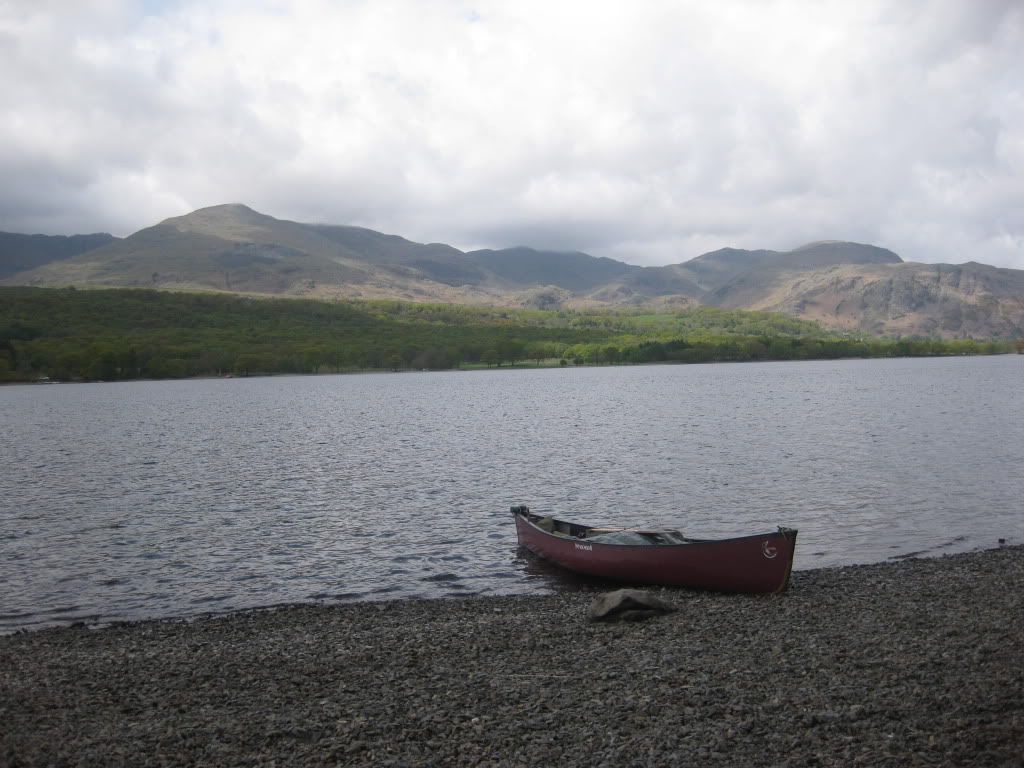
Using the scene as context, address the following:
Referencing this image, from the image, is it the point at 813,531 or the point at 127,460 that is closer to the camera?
the point at 813,531

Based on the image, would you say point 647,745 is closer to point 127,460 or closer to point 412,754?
point 412,754

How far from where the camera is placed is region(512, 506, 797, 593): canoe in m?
22.0

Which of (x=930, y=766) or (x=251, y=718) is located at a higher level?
(x=930, y=766)

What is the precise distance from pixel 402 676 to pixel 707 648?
249 inches

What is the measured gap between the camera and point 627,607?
20.4 metres

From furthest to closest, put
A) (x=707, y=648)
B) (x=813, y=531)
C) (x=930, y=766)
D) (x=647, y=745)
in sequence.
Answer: (x=813, y=531) < (x=707, y=648) < (x=647, y=745) < (x=930, y=766)

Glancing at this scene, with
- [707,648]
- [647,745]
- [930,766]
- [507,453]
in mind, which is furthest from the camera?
[507,453]

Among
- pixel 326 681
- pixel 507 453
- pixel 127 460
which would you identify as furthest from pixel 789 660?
pixel 127 460

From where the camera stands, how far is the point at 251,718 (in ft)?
45.8

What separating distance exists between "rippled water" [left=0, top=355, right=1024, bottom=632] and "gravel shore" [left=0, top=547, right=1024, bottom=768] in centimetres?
506

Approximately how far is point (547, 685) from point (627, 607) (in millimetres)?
5822

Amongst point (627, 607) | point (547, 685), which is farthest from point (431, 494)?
point (547, 685)

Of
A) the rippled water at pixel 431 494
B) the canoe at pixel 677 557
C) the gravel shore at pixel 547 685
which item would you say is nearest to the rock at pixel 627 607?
the gravel shore at pixel 547 685

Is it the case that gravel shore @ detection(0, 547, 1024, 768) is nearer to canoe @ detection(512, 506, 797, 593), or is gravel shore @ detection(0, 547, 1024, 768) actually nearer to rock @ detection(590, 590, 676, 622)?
rock @ detection(590, 590, 676, 622)
